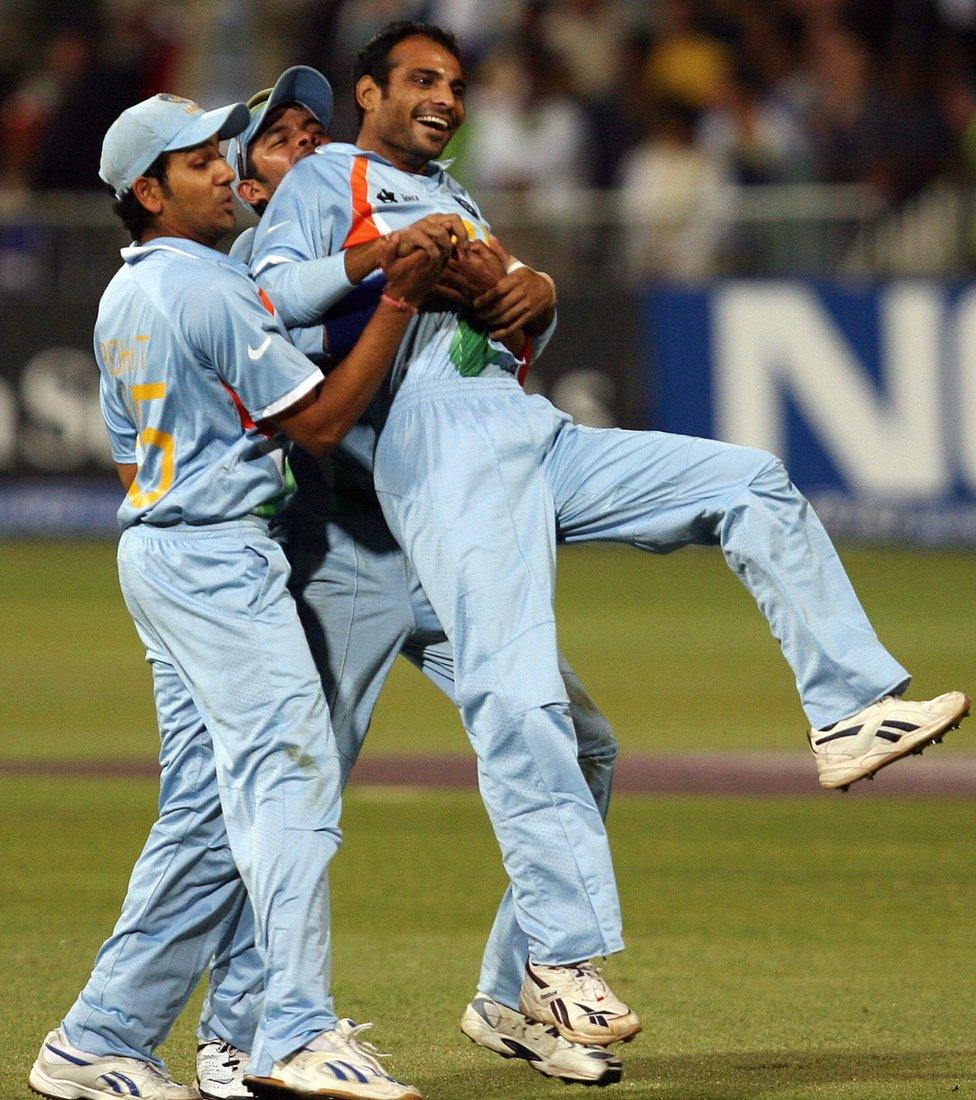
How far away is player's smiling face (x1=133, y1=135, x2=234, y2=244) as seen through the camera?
4805 millimetres

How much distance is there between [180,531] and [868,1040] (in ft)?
6.99

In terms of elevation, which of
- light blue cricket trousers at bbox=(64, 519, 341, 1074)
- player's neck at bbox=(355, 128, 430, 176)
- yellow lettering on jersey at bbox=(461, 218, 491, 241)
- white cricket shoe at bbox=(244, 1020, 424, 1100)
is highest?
player's neck at bbox=(355, 128, 430, 176)

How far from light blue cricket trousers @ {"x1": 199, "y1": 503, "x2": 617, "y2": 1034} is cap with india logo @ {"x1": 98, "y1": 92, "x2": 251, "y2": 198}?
34.0 inches

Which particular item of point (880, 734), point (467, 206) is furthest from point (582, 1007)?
point (467, 206)

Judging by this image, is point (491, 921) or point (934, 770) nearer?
point (491, 921)

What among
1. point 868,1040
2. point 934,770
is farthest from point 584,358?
point 868,1040

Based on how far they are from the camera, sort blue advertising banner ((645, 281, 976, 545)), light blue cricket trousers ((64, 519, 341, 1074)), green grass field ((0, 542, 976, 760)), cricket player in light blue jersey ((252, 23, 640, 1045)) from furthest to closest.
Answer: blue advertising banner ((645, 281, 976, 545)) → green grass field ((0, 542, 976, 760)) → cricket player in light blue jersey ((252, 23, 640, 1045)) → light blue cricket trousers ((64, 519, 341, 1074))

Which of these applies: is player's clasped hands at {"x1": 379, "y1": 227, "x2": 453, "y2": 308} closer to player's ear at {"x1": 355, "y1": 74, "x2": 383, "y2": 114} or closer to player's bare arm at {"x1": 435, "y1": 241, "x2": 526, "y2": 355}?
player's bare arm at {"x1": 435, "y1": 241, "x2": 526, "y2": 355}

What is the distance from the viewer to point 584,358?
16.0 metres

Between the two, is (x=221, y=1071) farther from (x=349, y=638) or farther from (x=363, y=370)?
(x=363, y=370)

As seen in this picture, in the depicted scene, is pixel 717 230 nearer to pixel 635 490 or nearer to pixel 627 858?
pixel 627 858

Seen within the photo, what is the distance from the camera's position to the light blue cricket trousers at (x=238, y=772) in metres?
4.61

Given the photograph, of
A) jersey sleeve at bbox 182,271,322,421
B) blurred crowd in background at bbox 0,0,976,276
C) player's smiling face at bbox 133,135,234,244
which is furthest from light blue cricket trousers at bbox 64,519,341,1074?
blurred crowd in background at bbox 0,0,976,276

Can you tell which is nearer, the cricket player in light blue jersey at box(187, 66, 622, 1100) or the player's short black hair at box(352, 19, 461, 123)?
the cricket player in light blue jersey at box(187, 66, 622, 1100)
